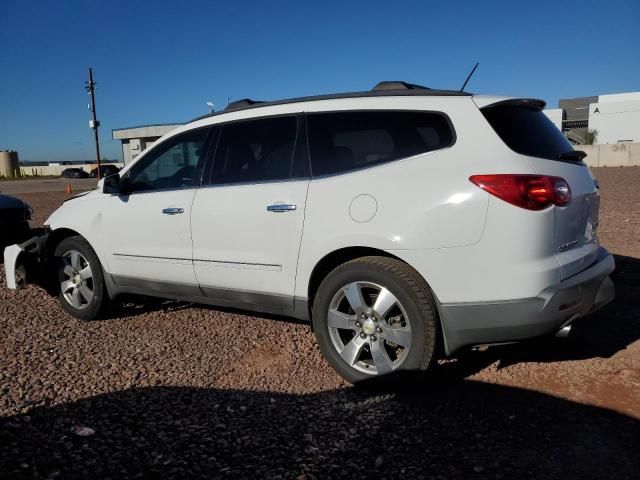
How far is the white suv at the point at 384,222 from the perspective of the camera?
3.01m

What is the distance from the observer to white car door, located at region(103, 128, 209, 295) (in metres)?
4.30

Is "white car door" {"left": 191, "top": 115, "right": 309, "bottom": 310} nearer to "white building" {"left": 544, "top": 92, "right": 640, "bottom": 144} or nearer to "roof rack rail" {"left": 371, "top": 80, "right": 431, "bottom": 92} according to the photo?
"roof rack rail" {"left": 371, "top": 80, "right": 431, "bottom": 92}

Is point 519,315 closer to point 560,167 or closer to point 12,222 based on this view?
point 560,167

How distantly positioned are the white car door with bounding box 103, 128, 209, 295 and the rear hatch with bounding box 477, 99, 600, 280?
2.33 meters

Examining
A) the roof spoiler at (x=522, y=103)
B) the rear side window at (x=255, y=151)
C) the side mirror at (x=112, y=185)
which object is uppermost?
the roof spoiler at (x=522, y=103)

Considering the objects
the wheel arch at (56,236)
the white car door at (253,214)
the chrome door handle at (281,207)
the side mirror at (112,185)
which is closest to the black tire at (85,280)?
the wheel arch at (56,236)

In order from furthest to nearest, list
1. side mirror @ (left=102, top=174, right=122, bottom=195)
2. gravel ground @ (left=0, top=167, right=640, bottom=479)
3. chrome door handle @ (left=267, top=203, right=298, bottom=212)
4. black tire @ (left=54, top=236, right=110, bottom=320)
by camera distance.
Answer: black tire @ (left=54, top=236, right=110, bottom=320) → side mirror @ (left=102, top=174, right=122, bottom=195) → chrome door handle @ (left=267, top=203, right=298, bottom=212) → gravel ground @ (left=0, top=167, right=640, bottom=479)

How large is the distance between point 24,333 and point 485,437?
3.92 m

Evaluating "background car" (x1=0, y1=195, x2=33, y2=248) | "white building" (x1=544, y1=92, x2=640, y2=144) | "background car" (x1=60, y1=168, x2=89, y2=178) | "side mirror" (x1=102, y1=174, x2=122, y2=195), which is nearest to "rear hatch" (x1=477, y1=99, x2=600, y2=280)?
"side mirror" (x1=102, y1=174, x2=122, y2=195)

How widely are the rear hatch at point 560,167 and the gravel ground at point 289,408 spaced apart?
847 millimetres

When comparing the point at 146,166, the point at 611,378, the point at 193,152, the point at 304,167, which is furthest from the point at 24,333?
the point at 611,378

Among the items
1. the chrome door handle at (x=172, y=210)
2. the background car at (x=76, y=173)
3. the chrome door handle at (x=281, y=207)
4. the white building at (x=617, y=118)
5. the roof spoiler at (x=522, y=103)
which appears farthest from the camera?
the white building at (x=617, y=118)

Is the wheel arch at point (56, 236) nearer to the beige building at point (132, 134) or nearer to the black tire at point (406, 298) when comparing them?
the black tire at point (406, 298)

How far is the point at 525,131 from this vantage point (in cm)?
329
